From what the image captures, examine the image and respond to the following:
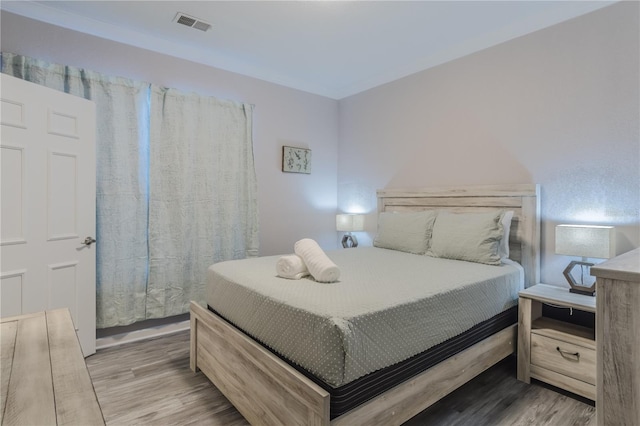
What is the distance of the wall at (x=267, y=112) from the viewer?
8.40 ft

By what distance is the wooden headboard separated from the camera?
259 cm

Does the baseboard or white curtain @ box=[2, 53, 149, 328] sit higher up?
white curtain @ box=[2, 53, 149, 328]

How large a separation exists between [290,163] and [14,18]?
8.31 ft

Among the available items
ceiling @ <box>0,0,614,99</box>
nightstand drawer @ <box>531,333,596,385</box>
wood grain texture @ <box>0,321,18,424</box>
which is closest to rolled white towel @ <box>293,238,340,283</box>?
wood grain texture @ <box>0,321,18,424</box>

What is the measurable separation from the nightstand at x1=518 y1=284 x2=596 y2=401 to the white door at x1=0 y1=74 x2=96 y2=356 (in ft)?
10.3

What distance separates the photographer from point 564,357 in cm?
208

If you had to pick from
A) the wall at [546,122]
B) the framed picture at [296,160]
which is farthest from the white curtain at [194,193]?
the wall at [546,122]

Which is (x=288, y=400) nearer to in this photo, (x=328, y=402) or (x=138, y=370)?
(x=328, y=402)

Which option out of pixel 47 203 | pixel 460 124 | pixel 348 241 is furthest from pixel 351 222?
pixel 47 203

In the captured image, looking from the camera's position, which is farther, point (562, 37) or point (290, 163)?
point (290, 163)

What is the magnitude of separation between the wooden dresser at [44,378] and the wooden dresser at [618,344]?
1.20 m

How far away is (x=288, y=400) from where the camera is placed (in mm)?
1433

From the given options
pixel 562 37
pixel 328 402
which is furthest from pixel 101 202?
pixel 562 37

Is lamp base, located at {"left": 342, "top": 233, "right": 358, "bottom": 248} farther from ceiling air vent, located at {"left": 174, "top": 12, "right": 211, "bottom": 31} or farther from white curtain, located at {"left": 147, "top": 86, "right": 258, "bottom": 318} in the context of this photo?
ceiling air vent, located at {"left": 174, "top": 12, "right": 211, "bottom": 31}
